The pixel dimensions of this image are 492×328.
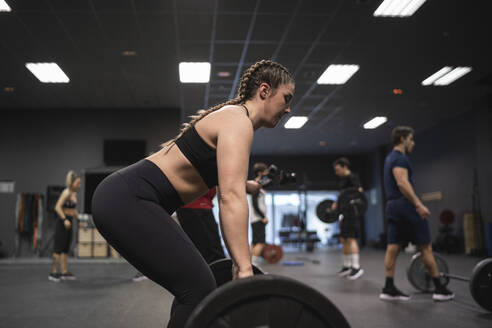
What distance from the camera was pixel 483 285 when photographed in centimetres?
292

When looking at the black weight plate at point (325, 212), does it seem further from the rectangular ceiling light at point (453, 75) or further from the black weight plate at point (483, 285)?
the rectangular ceiling light at point (453, 75)

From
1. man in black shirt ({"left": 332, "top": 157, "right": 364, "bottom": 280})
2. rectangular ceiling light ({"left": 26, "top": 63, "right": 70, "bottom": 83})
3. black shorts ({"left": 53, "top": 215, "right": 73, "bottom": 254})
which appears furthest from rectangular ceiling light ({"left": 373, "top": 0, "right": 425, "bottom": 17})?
rectangular ceiling light ({"left": 26, "top": 63, "right": 70, "bottom": 83})

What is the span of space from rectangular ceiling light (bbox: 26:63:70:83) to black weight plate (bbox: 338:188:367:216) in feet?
16.9

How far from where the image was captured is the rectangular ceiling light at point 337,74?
22.0 ft

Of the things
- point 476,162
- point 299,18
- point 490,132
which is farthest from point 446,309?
point 476,162

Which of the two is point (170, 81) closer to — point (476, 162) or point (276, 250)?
point (276, 250)

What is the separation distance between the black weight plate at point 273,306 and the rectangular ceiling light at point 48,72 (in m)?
6.70

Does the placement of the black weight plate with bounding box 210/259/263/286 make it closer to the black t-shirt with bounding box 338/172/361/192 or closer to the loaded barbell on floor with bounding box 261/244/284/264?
the black t-shirt with bounding box 338/172/361/192

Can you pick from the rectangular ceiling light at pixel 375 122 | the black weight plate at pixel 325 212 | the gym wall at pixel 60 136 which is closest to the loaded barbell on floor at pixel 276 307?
the black weight plate at pixel 325 212

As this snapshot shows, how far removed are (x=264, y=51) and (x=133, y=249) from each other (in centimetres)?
538

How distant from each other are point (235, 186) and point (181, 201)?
251 millimetres

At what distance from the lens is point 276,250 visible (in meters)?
7.11

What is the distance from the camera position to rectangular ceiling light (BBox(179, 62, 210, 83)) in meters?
6.59

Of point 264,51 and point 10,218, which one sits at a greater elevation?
point 264,51
